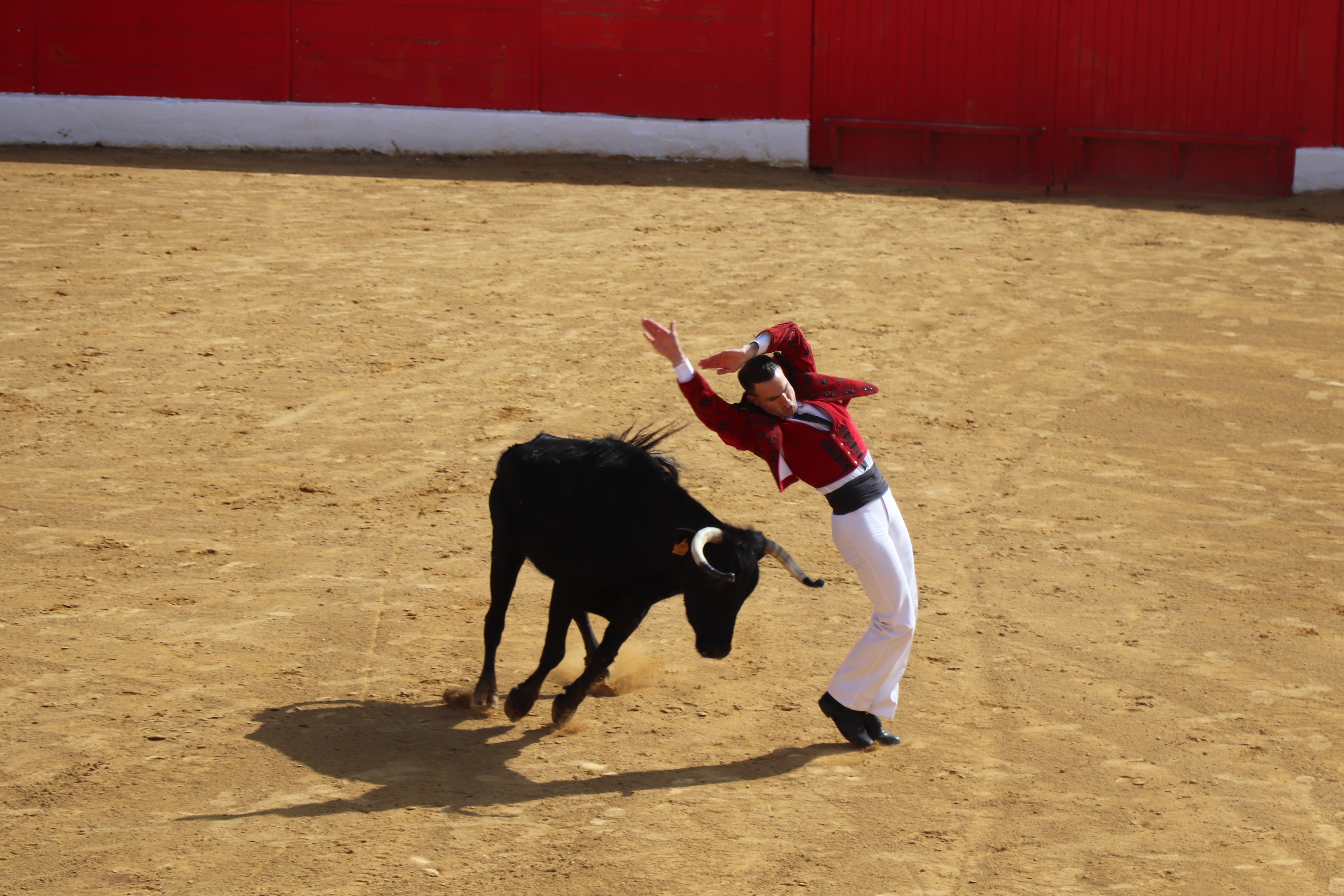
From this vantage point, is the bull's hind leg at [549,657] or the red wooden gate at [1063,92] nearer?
the bull's hind leg at [549,657]

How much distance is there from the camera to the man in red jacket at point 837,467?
4199 millimetres

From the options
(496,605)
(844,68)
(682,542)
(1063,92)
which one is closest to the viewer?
(682,542)

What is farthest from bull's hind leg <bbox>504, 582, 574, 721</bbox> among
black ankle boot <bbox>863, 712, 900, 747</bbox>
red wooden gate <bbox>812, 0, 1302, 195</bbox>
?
red wooden gate <bbox>812, 0, 1302, 195</bbox>

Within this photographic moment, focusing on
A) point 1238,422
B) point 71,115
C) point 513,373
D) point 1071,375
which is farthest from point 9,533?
point 71,115

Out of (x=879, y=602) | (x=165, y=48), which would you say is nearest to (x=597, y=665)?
(x=879, y=602)

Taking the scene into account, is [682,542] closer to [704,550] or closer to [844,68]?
[704,550]

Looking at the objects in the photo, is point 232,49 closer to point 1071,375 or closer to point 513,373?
point 513,373

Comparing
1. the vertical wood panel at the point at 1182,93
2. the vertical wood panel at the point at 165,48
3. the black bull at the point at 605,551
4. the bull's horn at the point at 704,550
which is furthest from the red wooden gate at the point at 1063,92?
the bull's horn at the point at 704,550

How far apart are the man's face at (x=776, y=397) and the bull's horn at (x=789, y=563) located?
454 mm

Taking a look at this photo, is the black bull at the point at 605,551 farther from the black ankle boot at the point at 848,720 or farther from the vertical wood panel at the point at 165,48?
the vertical wood panel at the point at 165,48

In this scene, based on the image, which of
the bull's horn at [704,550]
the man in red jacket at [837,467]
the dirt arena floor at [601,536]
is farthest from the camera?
the man in red jacket at [837,467]

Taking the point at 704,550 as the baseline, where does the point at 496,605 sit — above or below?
below

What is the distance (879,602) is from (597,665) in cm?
104

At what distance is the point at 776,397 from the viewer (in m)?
4.18
